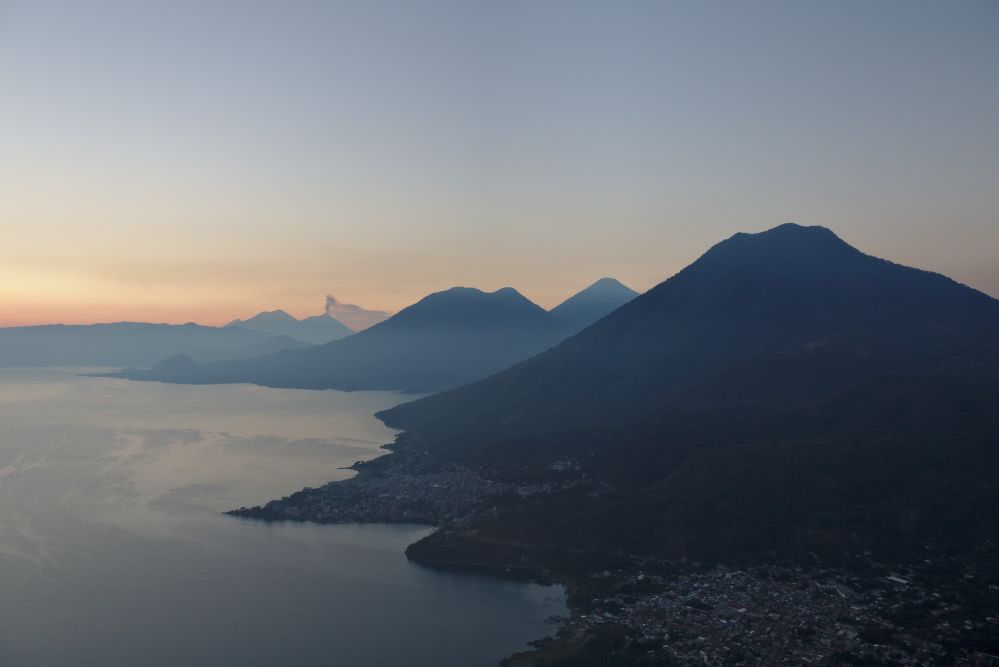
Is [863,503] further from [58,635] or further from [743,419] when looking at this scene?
[58,635]

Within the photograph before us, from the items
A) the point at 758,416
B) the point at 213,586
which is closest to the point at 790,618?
the point at 213,586

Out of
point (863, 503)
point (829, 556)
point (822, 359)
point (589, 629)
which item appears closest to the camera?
point (589, 629)

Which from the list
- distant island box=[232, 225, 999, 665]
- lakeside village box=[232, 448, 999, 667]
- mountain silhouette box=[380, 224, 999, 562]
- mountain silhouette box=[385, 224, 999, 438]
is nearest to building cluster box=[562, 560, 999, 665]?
lakeside village box=[232, 448, 999, 667]

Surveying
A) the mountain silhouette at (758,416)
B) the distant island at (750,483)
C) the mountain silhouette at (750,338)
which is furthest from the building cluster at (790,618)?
the mountain silhouette at (750,338)

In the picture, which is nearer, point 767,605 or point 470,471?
point 767,605

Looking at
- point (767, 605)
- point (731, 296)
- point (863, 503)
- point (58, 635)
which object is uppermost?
point (731, 296)

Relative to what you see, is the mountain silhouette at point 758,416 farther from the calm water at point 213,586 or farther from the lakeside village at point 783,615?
the calm water at point 213,586

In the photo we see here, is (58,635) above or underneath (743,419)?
underneath

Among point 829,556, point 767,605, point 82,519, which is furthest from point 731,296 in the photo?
point 82,519
